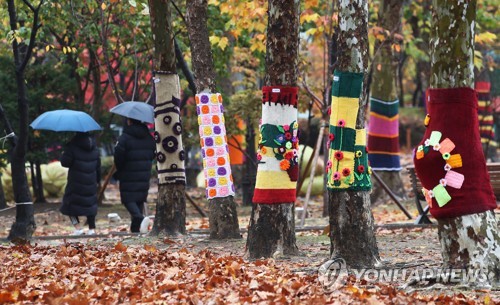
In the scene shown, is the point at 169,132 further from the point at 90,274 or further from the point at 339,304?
the point at 339,304

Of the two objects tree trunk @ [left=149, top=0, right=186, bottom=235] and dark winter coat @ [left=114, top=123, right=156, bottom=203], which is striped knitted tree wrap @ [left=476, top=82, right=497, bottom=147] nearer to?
dark winter coat @ [left=114, top=123, right=156, bottom=203]

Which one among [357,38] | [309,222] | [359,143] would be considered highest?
[357,38]

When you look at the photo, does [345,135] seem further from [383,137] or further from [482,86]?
[482,86]

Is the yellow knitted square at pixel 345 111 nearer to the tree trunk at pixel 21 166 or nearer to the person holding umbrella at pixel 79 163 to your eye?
the tree trunk at pixel 21 166

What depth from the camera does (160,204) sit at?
14.3 meters

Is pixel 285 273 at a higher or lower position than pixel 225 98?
lower

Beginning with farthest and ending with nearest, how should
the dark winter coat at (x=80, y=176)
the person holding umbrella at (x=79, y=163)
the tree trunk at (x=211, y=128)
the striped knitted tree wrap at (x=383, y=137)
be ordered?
the striped knitted tree wrap at (x=383, y=137), the dark winter coat at (x=80, y=176), the person holding umbrella at (x=79, y=163), the tree trunk at (x=211, y=128)

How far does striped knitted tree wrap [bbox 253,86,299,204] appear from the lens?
10984mm

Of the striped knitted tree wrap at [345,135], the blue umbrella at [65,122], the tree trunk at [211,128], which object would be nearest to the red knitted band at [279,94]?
the striped knitted tree wrap at [345,135]

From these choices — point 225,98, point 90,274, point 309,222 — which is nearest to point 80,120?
point 309,222

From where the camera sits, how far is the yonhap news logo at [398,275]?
8.30 metres

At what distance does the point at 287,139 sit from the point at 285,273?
220 cm

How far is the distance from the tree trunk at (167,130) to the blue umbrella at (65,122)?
5.46 ft

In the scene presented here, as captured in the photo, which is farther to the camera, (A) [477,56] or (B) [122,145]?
(A) [477,56]
